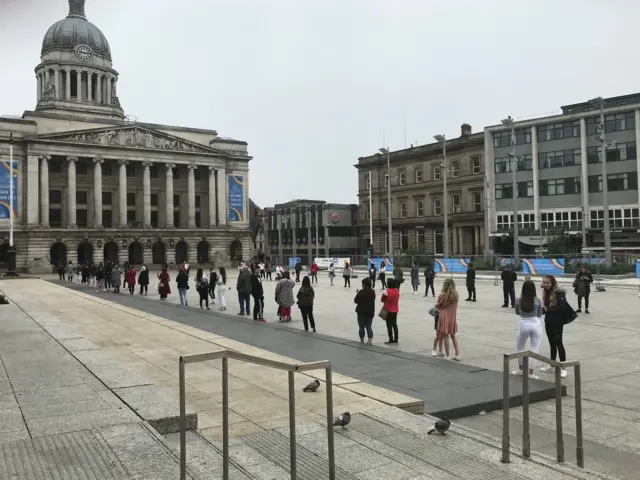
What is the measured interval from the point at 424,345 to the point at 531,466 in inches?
332

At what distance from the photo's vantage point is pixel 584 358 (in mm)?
11836

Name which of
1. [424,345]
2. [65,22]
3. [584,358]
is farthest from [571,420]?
[65,22]

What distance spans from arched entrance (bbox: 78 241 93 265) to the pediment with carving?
13995mm

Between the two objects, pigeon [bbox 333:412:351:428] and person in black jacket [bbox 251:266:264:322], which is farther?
person in black jacket [bbox 251:266:264:322]

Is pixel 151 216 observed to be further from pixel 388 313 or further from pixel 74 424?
pixel 74 424

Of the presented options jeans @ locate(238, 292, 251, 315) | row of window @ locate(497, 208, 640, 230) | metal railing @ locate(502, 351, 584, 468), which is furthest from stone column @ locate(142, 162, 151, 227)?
metal railing @ locate(502, 351, 584, 468)

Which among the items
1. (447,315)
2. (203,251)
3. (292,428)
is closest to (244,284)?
(447,315)

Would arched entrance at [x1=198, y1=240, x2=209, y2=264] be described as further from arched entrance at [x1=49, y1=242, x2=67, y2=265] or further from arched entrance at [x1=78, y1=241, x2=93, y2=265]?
arched entrance at [x1=49, y1=242, x2=67, y2=265]

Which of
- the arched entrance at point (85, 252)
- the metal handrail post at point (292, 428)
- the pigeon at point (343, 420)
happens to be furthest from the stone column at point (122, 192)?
the metal handrail post at point (292, 428)

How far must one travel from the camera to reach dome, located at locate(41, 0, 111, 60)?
94.9 m

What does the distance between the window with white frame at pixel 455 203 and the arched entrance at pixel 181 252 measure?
3980 centimetres

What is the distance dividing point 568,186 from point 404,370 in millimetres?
59891

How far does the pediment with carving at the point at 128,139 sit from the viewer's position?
77.3 metres

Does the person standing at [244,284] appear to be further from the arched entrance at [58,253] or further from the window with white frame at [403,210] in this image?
the arched entrance at [58,253]
